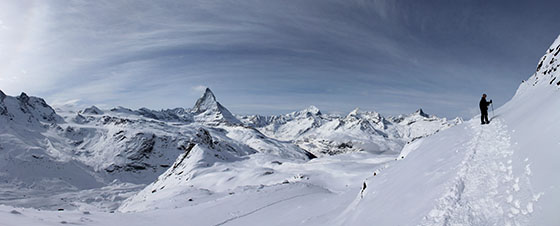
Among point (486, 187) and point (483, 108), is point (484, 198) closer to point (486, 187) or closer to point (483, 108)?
point (486, 187)

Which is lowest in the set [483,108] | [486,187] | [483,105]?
[486,187]

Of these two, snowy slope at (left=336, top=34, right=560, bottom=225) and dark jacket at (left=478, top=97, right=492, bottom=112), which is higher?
dark jacket at (left=478, top=97, right=492, bottom=112)

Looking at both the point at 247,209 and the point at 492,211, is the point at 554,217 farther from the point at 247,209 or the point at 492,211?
the point at 247,209

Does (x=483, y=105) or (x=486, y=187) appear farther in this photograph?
(x=483, y=105)

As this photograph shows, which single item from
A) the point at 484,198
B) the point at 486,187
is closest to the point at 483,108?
the point at 486,187

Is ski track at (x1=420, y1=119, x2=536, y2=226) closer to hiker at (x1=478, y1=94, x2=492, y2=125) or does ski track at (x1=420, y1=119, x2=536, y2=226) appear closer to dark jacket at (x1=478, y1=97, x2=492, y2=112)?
hiker at (x1=478, y1=94, x2=492, y2=125)

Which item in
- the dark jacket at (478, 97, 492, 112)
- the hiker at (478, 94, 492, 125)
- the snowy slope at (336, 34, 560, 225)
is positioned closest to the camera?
the snowy slope at (336, 34, 560, 225)

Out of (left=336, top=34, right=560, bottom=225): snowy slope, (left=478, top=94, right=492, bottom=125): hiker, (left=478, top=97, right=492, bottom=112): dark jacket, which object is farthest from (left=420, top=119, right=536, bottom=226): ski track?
(left=478, top=97, right=492, bottom=112): dark jacket

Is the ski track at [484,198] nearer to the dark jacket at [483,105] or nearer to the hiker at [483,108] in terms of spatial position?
the hiker at [483,108]
